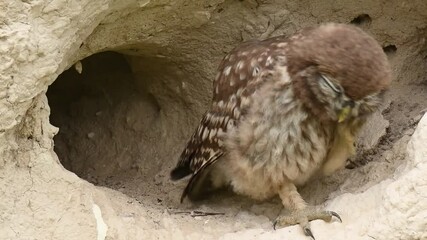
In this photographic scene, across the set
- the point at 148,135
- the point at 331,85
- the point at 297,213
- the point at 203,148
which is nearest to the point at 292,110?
the point at 331,85

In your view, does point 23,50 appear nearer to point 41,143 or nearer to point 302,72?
point 41,143

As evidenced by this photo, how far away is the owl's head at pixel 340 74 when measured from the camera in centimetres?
244

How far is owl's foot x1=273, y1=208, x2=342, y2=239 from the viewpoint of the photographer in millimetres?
2506

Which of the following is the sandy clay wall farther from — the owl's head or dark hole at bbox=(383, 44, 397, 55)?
the owl's head

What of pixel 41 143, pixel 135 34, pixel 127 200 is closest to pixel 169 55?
pixel 135 34

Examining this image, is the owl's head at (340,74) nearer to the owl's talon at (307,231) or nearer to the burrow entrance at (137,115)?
the owl's talon at (307,231)

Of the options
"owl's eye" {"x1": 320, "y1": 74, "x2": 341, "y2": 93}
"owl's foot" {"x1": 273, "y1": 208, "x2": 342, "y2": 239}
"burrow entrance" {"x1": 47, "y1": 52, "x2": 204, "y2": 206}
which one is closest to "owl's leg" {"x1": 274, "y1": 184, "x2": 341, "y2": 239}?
"owl's foot" {"x1": 273, "y1": 208, "x2": 342, "y2": 239}

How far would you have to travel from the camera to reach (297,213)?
265cm

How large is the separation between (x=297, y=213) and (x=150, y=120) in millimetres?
1179

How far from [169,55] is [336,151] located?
87cm

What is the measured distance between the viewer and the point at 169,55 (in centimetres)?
331

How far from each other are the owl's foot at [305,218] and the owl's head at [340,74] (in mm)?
288

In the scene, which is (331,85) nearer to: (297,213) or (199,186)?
(297,213)

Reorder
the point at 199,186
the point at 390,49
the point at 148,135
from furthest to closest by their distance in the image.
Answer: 1. the point at 148,135
2. the point at 390,49
3. the point at 199,186
